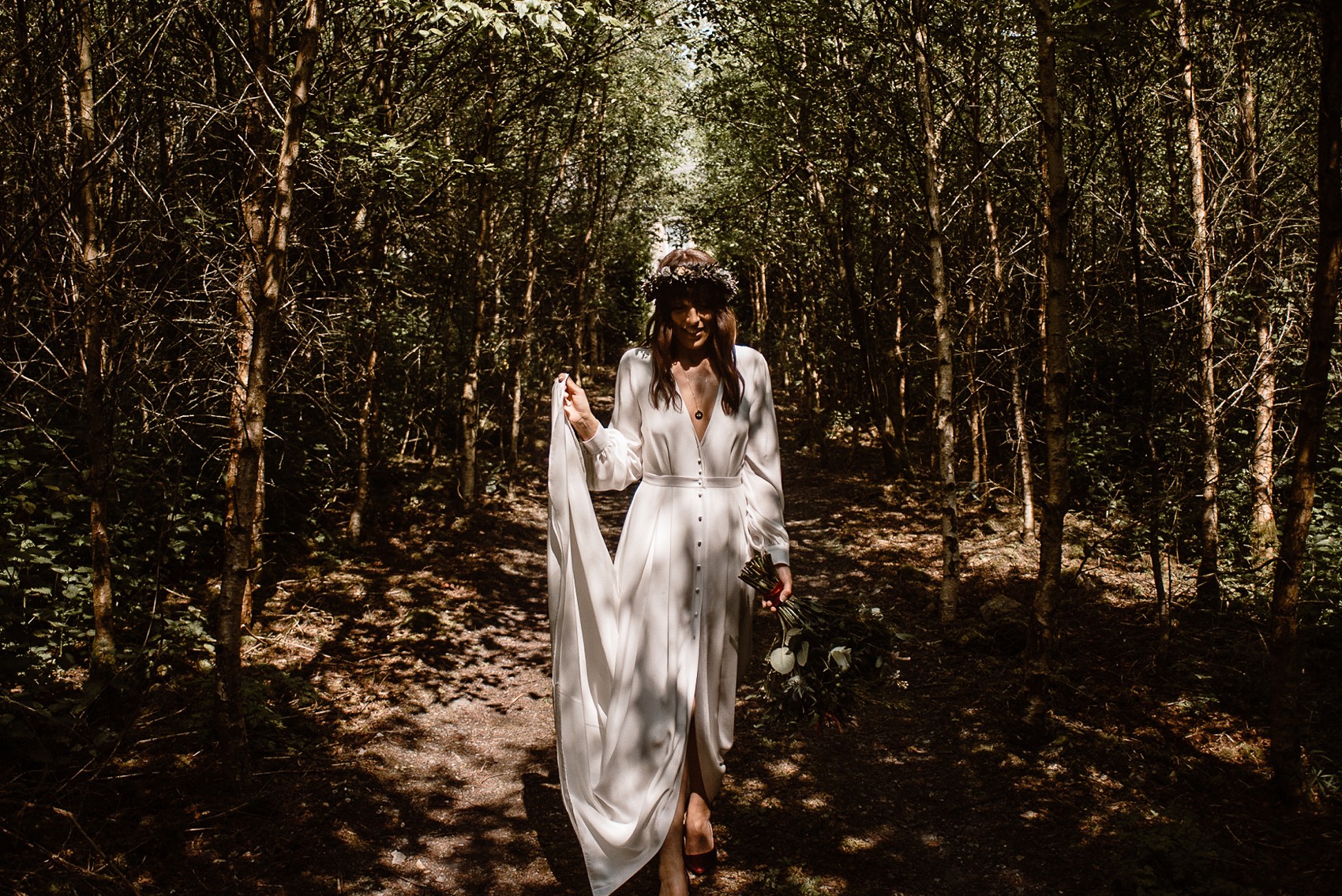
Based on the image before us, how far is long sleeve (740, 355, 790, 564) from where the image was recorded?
413 cm

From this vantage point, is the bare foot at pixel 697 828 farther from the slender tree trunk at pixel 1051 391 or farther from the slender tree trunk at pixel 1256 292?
the slender tree trunk at pixel 1256 292

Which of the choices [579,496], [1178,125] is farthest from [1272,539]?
[579,496]

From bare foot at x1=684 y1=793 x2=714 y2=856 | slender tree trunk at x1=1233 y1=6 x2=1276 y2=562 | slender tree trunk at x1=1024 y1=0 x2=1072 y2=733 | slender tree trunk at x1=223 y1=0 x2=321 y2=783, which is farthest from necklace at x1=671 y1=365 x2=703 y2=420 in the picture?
slender tree trunk at x1=1233 y1=6 x2=1276 y2=562

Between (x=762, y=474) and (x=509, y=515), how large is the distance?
30.3ft

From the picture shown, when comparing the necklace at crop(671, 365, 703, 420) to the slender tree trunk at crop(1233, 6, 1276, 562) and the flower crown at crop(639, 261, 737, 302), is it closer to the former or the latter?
the flower crown at crop(639, 261, 737, 302)

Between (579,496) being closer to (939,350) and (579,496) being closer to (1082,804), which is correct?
(1082,804)

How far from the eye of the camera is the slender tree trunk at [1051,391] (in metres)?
4.88

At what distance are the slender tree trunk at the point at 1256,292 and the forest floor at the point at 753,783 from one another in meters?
0.94

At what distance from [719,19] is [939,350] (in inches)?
243

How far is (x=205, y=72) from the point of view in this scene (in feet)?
22.2

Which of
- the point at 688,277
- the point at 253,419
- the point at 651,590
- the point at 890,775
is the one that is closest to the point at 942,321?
the point at 890,775

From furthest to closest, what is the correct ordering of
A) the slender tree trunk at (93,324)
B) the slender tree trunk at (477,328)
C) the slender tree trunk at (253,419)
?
1. the slender tree trunk at (477,328)
2. the slender tree trunk at (93,324)
3. the slender tree trunk at (253,419)

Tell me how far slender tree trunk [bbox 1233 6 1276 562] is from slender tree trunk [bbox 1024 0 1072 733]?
2.42 metres

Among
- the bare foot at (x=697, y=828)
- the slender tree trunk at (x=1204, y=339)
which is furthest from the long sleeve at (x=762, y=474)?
the slender tree trunk at (x=1204, y=339)
